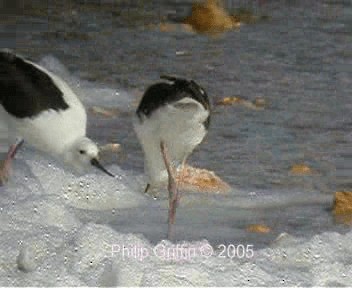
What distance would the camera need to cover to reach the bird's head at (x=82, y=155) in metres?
6.23

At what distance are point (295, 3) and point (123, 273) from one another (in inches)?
206

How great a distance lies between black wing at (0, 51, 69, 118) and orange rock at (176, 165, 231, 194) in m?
0.65

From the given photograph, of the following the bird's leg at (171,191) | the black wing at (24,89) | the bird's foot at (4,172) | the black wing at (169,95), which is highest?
the black wing at (169,95)

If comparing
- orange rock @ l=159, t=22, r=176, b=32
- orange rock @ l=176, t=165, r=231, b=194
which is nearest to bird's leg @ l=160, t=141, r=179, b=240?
orange rock @ l=176, t=165, r=231, b=194

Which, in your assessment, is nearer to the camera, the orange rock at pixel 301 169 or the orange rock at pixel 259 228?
the orange rock at pixel 259 228

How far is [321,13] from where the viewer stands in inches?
375

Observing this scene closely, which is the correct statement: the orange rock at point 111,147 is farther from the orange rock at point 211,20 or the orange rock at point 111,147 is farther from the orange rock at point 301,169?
the orange rock at point 211,20

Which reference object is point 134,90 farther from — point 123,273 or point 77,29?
point 123,273

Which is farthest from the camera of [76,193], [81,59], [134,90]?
[81,59]

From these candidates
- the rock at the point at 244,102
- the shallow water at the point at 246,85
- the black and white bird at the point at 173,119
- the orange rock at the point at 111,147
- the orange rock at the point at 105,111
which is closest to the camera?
the black and white bird at the point at 173,119

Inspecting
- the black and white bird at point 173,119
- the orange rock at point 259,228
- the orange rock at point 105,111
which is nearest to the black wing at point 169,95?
the black and white bird at point 173,119

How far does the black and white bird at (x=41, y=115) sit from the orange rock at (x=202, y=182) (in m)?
0.39

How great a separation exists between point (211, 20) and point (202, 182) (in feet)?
10.1

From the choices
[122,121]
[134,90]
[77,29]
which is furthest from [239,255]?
[77,29]
